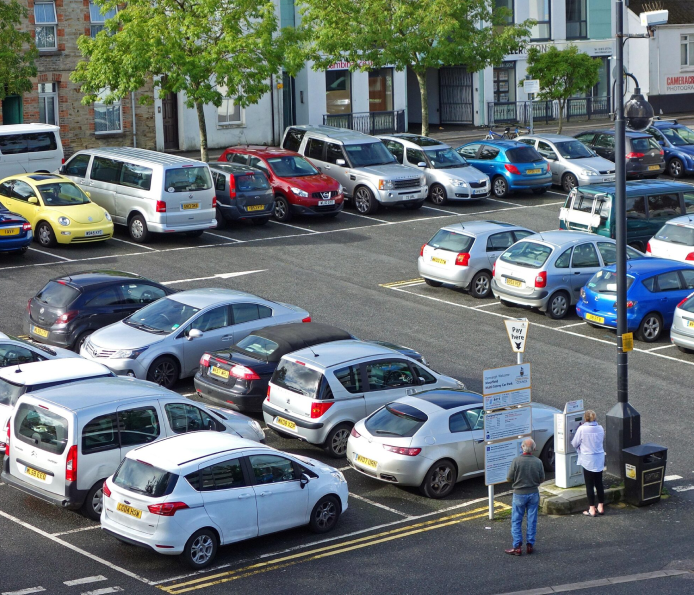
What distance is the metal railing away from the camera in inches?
1843

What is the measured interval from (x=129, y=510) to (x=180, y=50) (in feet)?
73.8

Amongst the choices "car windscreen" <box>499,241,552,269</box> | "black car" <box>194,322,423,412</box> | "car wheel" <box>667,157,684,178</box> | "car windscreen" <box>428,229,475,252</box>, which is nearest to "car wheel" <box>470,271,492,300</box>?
"car windscreen" <box>428,229,475,252</box>

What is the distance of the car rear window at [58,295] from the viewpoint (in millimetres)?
19938

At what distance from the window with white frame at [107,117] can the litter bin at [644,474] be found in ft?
95.1

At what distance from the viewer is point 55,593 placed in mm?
11812

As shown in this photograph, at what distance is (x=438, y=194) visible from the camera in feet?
→ 109

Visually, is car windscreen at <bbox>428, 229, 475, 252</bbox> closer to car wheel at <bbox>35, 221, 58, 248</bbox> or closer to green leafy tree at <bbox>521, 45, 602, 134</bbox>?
car wheel at <bbox>35, 221, 58, 248</bbox>

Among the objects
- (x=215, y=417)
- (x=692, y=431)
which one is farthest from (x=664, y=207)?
(x=215, y=417)

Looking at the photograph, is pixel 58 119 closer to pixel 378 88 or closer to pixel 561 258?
pixel 378 88

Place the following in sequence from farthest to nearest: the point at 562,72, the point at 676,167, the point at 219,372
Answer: the point at 562,72
the point at 676,167
the point at 219,372

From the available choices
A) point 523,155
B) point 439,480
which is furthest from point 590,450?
point 523,155

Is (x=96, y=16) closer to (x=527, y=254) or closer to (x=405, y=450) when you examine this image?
(x=527, y=254)

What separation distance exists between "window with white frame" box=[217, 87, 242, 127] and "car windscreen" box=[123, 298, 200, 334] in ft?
81.3

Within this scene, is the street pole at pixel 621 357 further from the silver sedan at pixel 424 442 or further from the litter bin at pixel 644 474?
the silver sedan at pixel 424 442
